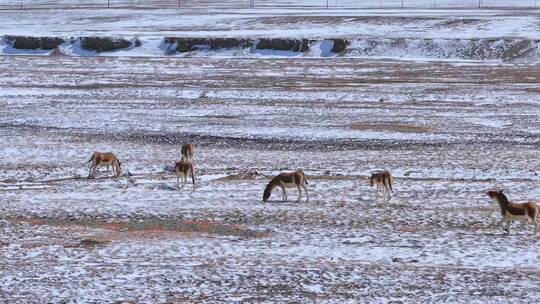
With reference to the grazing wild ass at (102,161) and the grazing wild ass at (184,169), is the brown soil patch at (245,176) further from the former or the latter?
the grazing wild ass at (102,161)

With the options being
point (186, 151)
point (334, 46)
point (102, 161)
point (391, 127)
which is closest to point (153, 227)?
point (102, 161)

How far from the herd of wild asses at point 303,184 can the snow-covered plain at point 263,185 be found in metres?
0.36

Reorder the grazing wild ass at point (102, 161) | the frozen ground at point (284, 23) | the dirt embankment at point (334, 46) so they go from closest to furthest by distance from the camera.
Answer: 1. the grazing wild ass at point (102, 161)
2. the dirt embankment at point (334, 46)
3. the frozen ground at point (284, 23)

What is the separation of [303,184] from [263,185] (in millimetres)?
2655

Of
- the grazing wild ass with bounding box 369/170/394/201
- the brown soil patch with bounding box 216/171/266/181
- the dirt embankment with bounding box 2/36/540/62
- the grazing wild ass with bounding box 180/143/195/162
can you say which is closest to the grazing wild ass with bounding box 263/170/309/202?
the grazing wild ass with bounding box 369/170/394/201

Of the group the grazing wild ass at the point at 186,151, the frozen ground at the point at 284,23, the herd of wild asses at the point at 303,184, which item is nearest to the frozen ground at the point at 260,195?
the herd of wild asses at the point at 303,184


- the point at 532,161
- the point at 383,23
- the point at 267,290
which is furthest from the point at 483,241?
the point at 383,23

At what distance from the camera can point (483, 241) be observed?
18.6 metres

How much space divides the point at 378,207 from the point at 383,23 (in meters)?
66.7

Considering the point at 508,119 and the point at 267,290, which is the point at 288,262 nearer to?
the point at 267,290

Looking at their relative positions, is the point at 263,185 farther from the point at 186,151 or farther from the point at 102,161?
the point at 102,161

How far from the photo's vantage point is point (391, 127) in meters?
36.8

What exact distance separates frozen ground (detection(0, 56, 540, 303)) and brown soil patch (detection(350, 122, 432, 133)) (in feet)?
0.66

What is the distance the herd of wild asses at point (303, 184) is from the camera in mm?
19016
